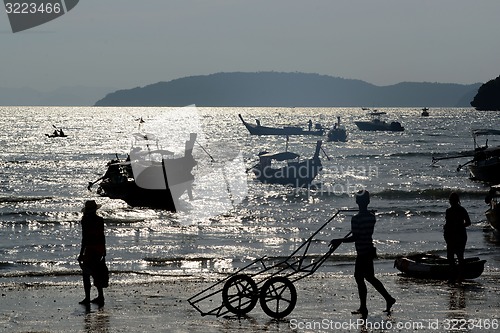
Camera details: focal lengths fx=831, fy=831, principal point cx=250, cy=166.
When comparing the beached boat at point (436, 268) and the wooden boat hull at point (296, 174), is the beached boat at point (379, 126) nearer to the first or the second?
the wooden boat hull at point (296, 174)

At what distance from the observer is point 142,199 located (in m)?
47.1

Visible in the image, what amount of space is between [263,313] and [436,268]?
646 cm

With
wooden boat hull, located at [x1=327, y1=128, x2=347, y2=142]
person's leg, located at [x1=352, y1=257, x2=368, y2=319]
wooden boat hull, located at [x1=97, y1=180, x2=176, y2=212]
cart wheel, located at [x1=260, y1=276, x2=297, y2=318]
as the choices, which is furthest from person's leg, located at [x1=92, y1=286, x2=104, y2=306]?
wooden boat hull, located at [x1=327, y1=128, x2=347, y2=142]

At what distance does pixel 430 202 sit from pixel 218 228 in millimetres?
17949

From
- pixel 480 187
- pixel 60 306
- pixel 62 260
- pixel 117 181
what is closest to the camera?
pixel 60 306

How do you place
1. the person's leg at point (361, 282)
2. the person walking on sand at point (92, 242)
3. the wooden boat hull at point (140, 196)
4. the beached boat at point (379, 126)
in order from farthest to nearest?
1. the beached boat at point (379, 126)
2. the wooden boat hull at point (140, 196)
3. the person walking on sand at point (92, 242)
4. the person's leg at point (361, 282)

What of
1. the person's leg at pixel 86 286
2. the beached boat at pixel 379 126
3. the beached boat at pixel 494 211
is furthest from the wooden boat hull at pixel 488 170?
the beached boat at pixel 379 126

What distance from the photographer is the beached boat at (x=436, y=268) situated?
19750 mm

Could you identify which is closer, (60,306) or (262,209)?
(60,306)

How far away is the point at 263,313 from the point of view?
15070 millimetres

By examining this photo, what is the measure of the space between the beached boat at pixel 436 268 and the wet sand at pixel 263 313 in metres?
0.31

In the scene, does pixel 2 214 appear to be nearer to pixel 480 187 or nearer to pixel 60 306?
pixel 60 306

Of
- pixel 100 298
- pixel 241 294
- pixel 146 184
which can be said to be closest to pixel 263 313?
pixel 241 294

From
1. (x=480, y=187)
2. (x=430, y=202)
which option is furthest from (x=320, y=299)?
(x=480, y=187)
